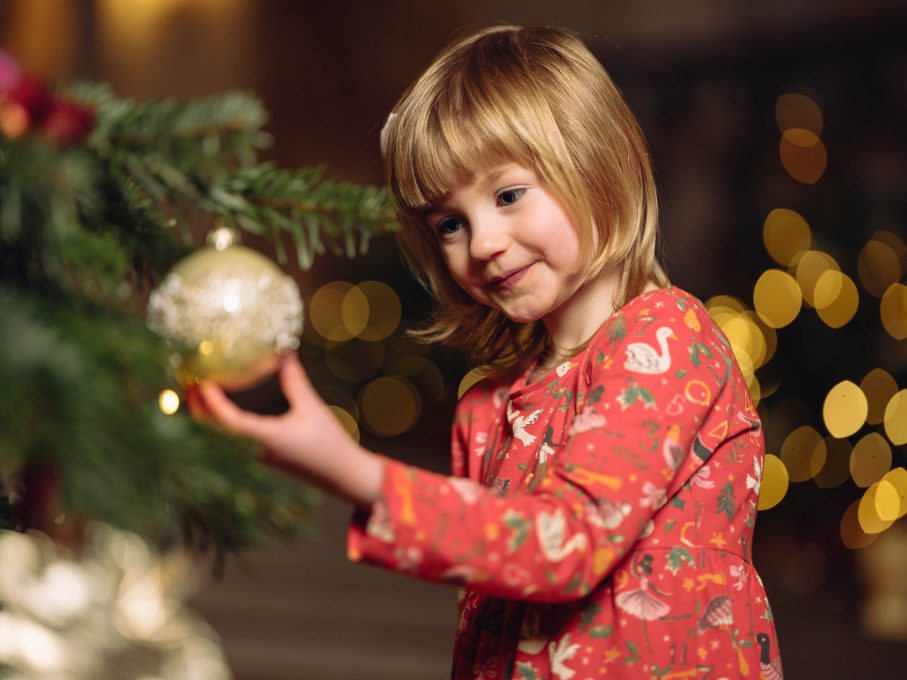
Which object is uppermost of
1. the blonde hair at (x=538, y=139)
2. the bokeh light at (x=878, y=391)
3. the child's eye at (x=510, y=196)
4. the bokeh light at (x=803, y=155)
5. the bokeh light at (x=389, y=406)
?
the bokeh light at (x=803, y=155)

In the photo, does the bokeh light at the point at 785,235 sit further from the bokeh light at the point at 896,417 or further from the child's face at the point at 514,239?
the child's face at the point at 514,239

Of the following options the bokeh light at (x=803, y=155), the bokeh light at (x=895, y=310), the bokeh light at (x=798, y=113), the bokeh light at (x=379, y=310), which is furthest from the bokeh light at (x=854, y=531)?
the bokeh light at (x=379, y=310)

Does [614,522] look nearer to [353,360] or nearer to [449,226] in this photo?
[449,226]

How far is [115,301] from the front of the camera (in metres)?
0.45

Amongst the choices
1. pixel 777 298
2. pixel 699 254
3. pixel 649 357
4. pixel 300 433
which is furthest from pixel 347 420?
pixel 300 433

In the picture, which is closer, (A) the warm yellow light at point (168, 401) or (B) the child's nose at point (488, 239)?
(A) the warm yellow light at point (168, 401)

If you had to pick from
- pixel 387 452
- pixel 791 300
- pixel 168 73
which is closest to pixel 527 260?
pixel 791 300

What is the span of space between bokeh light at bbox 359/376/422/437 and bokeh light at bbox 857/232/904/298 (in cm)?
215

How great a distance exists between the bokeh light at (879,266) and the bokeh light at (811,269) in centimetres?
7

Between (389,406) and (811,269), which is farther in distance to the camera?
(389,406)

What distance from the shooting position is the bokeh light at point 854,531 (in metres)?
2.66

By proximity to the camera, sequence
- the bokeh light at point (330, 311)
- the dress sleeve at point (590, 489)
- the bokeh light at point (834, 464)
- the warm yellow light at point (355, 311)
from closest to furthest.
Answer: the dress sleeve at point (590, 489) → the bokeh light at point (834, 464) → the warm yellow light at point (355, 311) → the bokeh light at point (330, 311)

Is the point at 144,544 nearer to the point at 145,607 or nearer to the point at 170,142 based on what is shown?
the point at 145,607

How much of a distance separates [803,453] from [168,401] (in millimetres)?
2416
